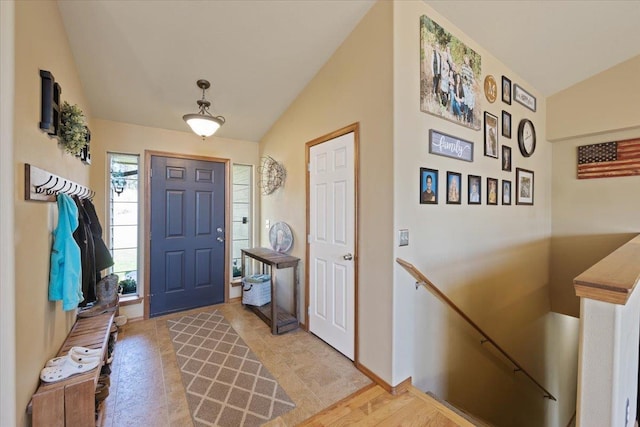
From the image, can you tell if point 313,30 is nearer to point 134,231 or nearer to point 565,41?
point 565,41

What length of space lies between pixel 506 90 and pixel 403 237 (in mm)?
2350

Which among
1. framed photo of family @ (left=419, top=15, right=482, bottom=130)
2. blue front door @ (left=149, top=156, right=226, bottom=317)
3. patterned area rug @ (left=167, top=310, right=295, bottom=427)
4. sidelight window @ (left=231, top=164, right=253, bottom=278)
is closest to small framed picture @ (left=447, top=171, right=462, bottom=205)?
framed photo of family @ (left=419, top=15, right=482, bottom=130)

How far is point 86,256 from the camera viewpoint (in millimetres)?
1982

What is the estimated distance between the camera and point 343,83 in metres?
2.47

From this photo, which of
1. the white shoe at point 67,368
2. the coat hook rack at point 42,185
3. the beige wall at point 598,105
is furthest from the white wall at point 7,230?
the beige wall at point 598,105

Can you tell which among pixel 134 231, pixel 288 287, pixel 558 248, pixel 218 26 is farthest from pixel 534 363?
pixel 134 231

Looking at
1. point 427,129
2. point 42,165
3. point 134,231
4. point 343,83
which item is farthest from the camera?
point 134,231

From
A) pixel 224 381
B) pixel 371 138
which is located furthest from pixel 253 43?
pixel 224 381

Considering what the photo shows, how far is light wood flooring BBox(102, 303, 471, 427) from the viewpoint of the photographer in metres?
1.76

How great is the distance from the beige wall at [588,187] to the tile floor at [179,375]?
11.4 ft

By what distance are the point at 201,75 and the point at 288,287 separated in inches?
101

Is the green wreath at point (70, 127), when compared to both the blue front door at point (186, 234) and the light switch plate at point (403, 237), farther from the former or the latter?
the light switch plate at point (403, 237)

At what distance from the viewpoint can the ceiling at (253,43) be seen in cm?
206

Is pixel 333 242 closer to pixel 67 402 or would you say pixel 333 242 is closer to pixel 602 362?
pixel 602 362
